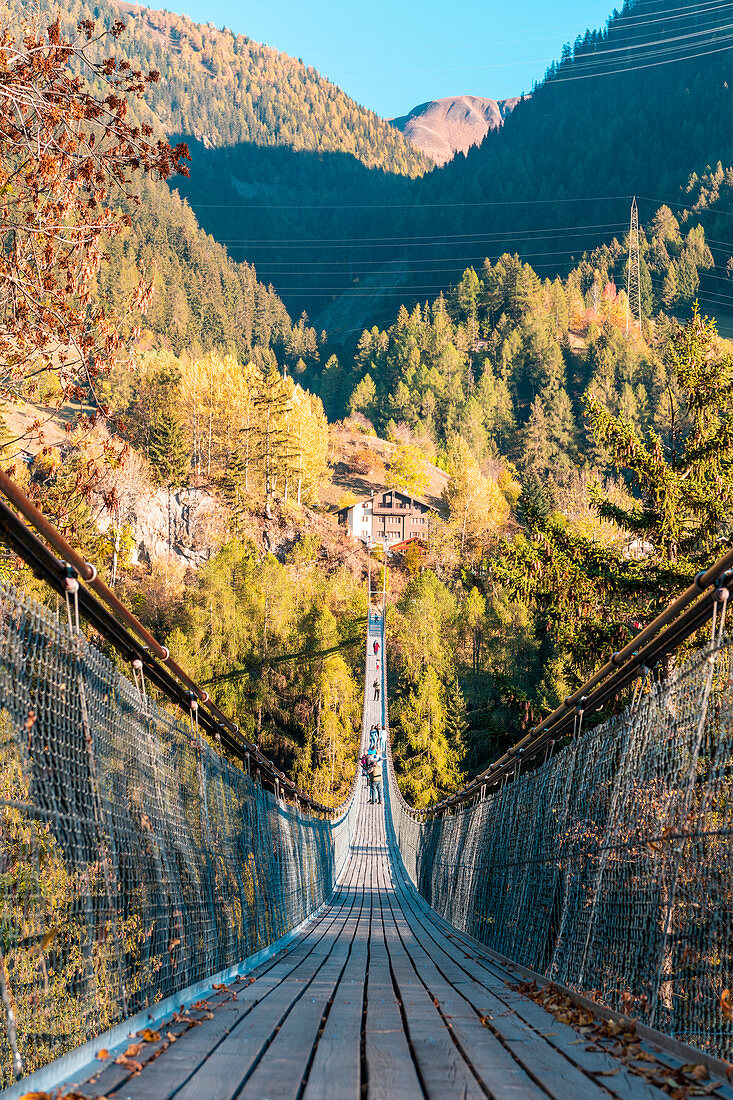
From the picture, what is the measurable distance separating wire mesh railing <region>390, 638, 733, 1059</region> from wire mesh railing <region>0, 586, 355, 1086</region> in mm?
1218

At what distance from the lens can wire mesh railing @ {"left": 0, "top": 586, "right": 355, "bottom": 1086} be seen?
1.80m

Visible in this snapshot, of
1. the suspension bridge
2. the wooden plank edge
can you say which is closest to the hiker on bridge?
the suspension bridge

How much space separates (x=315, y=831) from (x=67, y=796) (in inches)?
245

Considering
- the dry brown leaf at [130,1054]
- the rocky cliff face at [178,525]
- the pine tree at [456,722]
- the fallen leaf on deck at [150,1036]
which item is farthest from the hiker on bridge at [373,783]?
the rocky cliff face at [178,525]

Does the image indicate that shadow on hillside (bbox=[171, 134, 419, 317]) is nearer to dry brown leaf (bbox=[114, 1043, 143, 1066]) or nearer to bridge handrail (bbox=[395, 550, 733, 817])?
bridge handrail (bbox=[395, 550, 733, 817])

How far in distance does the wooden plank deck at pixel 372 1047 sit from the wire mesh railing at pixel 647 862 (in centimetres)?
23

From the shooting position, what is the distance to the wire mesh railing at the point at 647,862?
78.4 inches

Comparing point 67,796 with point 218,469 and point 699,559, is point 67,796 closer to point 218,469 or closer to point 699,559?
point 699,559

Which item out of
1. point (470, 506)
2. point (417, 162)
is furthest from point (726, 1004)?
point (417, 162)

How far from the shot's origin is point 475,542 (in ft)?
159

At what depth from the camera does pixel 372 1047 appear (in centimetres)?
193

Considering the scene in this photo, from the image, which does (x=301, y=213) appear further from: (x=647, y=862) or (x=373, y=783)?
(x=647, y=862)

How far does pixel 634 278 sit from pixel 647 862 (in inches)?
3177

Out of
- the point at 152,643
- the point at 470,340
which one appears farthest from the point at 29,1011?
the point at 470,340
